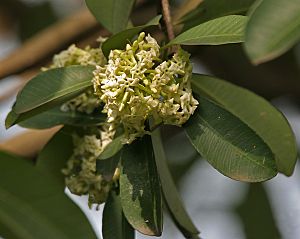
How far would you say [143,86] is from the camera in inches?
47.9

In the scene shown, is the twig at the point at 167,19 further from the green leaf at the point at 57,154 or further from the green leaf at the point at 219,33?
the green leaf at the point at 57,154

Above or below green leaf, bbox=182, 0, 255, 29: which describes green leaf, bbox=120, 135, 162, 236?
below

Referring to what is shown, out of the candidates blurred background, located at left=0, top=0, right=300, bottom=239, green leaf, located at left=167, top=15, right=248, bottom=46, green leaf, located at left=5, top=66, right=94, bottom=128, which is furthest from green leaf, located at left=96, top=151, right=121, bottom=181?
blurred background, located at left=0, top=0, right=300, bottom=239

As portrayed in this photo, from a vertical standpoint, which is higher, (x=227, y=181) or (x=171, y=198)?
(x=171, y=198)

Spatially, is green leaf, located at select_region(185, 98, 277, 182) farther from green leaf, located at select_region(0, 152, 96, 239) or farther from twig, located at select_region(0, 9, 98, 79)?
twig, located at select_region(0, 9, 98, 79)

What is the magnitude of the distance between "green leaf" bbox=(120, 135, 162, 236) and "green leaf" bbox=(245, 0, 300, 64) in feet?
1.13

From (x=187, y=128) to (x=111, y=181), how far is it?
0.21 metres

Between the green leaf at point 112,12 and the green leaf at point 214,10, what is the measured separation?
10cm

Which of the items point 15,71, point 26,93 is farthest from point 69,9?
point 26,93

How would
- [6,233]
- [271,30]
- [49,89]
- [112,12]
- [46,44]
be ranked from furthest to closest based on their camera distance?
1. [46,44]
2. [112,12]
3. [49,89]
4. [6,233]
5. [271,30]

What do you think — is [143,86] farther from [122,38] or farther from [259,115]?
[259,115]

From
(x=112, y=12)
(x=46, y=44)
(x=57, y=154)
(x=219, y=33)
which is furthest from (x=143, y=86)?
(x=46, y=44)

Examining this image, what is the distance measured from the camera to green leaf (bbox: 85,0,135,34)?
4.56 ft

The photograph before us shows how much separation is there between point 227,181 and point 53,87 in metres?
1.23
